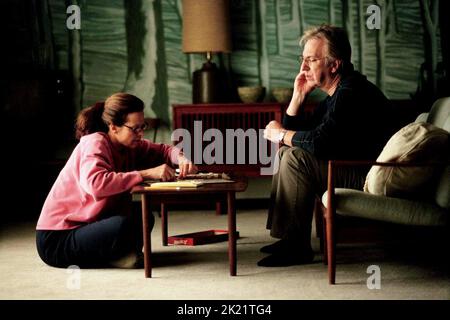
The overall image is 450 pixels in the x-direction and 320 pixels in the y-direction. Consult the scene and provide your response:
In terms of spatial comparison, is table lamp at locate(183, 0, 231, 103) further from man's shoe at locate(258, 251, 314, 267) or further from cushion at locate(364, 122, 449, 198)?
cushion at locate(364, 122, 449, 198)

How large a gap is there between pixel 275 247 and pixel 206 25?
2.19 metres

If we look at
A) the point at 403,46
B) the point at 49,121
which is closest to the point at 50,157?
the point at 49,121

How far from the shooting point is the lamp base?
554cm

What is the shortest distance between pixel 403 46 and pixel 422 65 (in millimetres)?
202

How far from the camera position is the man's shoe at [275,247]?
3.63m

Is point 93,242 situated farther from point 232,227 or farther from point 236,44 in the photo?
point 236,44

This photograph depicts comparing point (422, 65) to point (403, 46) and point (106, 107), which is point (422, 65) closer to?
point (403, 46)

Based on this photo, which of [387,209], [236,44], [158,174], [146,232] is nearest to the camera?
[387,209]

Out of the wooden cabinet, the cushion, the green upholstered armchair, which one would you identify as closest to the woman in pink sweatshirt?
the green upholstered armchair

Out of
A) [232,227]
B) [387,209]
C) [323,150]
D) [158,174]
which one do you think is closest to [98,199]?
[158,174]

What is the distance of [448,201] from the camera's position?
3186mm

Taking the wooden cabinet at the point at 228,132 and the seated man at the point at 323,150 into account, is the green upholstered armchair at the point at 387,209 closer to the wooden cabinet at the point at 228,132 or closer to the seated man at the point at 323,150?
the seated man at the point at 323,150

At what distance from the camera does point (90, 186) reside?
340 cm

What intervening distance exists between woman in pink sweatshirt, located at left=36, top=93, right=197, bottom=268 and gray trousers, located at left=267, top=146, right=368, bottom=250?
53cm
